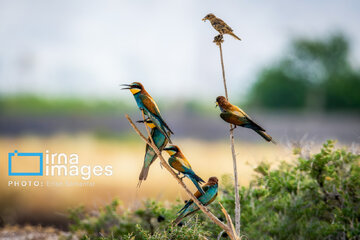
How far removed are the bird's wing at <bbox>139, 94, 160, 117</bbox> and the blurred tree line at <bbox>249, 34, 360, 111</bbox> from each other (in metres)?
24.3

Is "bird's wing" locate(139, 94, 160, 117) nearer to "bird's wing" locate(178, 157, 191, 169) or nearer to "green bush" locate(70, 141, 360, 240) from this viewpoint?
"bird's wing" locate(178, 157, 191, 169)

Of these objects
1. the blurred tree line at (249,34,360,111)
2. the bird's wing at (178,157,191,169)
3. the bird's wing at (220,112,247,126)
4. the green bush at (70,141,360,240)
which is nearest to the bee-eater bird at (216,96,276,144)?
the bird's wing at (220,112,247,126)

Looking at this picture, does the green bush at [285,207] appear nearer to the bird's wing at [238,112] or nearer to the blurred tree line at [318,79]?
the bird's wing at [238,112]

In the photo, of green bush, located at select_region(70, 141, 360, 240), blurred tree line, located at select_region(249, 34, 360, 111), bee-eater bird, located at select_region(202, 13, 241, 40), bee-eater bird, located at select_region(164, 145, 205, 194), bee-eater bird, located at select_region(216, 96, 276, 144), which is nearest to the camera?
bee-eater bird, located at select_region(164, 145, 205, 194)

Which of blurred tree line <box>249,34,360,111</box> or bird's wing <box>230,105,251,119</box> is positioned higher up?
blurred tree line <box>249,34,360,111</box>

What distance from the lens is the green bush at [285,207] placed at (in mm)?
4039

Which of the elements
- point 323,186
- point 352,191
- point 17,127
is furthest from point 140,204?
point 17,127

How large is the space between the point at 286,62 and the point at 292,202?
23.5m

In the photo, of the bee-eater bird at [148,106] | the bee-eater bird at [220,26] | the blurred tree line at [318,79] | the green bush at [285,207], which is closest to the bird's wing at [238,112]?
the bee-eater bird at [148,106]

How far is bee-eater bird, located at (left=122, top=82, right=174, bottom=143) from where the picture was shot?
2357 mm

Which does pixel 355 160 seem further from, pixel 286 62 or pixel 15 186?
pixel 286 62

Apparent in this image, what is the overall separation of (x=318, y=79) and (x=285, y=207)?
2312 cm

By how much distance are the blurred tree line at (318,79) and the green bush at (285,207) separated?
22.1 metres

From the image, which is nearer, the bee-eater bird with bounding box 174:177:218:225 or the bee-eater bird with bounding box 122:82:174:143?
the bee-eater bird with bounding box 122:82:174:143
